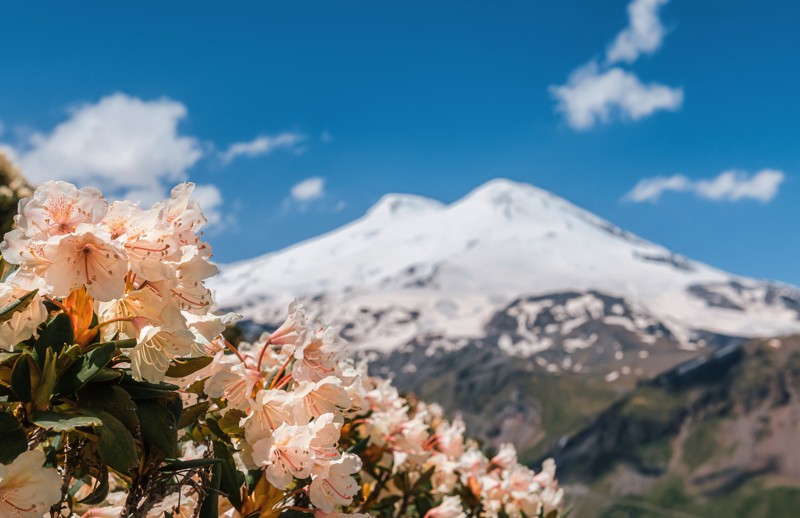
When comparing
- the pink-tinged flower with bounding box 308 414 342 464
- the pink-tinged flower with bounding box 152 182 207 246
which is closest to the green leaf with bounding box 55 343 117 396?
the pink-tinged flower with bounding box 152 182 207 246

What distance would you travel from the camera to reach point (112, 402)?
6.62ft

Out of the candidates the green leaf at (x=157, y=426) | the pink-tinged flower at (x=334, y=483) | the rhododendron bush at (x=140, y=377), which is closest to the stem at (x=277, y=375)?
the rhododendron bush at (x=140, y=377)

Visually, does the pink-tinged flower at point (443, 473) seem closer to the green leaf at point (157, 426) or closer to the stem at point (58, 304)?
the green leaf at point (157, 426)

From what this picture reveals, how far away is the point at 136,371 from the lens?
6.47ft

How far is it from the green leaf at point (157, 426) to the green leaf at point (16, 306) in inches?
15.7

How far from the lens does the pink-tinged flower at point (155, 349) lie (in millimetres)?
1975

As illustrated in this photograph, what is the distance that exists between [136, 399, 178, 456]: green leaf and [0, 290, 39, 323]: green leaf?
0.40 m

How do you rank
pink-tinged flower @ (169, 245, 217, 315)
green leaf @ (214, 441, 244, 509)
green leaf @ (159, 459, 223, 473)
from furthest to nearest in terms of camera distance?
green leaf @ (214, 441, 244, 509) < green leaf @ (159, 459, 223, 473) < pink-tinged flower @ (169, 245, 217, 315)

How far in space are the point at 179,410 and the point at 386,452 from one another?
1.98 meters

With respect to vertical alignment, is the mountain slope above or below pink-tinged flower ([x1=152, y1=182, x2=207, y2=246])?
above

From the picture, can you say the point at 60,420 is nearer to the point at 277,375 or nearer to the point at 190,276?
the point at 190,276

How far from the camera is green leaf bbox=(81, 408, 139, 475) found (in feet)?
6.40

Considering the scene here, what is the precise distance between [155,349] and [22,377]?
0.32m

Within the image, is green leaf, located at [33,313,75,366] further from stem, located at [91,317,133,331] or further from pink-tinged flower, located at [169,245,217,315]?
pink-tinged flower, located at [169,245,217,315]
